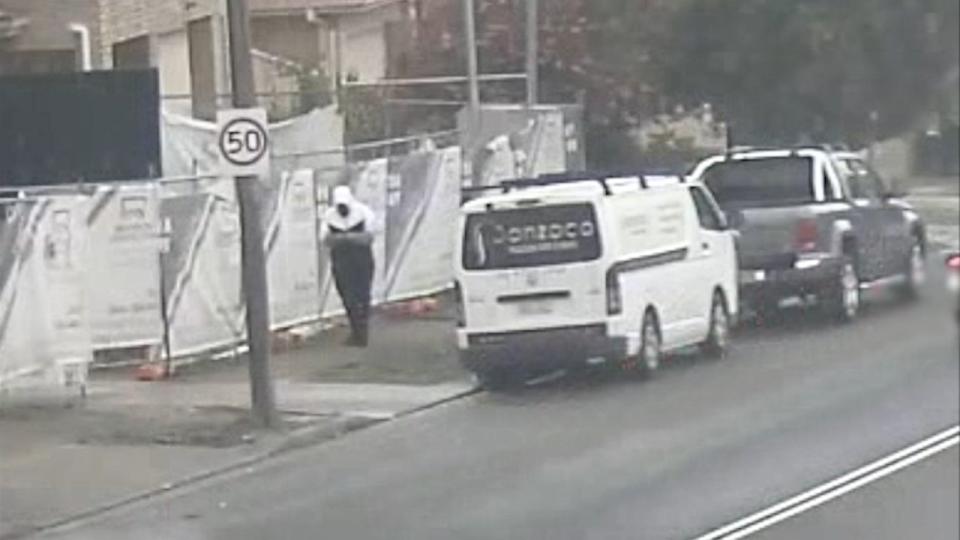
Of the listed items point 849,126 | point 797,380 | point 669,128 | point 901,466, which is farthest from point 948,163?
point 797,380

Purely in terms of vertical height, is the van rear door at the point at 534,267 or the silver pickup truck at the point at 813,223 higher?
the silver pickup truck at the point at 813,223

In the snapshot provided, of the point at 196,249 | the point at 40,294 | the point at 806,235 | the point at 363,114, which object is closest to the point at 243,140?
the point at 40,294

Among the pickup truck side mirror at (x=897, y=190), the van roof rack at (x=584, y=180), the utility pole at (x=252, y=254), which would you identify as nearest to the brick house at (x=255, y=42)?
the van roof rack at (x=584, y=180)

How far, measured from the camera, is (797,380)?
927cm

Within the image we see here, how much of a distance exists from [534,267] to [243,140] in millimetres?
3109

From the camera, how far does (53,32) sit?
25.0 m

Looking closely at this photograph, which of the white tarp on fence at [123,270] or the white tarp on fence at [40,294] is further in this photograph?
the white tarp on fence at [123,270]

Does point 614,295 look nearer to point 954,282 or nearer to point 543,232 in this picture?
point 543,232

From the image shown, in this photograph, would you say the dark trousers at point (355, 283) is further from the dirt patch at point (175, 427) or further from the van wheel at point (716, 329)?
the dirt patch at point (175, 427)

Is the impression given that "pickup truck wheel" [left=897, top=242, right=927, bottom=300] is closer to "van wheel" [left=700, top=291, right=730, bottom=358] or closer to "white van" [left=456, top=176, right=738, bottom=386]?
"van wheel" [left=700, top=291, right=730, bottom=358]

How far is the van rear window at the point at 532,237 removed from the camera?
17.8 m

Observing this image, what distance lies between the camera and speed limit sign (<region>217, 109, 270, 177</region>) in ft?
51.1

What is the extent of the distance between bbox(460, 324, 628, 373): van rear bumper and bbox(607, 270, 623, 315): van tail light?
0.47 feet

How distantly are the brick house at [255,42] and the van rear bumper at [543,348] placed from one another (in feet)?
26.6
